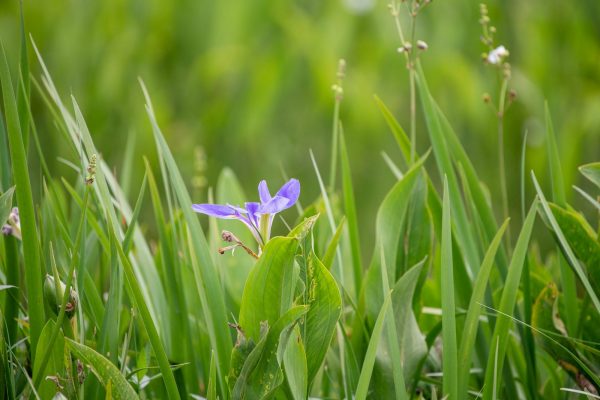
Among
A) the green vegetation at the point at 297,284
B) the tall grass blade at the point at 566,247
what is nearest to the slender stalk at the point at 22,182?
the green vegetation at the point at 297,284

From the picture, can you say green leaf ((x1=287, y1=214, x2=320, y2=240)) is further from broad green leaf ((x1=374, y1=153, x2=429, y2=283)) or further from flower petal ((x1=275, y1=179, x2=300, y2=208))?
broad green leaf ((x1=374, y1=153, x2=429, y2=283))

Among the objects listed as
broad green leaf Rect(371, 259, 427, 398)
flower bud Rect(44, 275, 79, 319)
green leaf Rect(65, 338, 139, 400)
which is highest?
flower bud Rect(44, 275, 79, 319)

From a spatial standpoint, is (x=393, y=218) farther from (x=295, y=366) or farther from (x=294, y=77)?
(x=294, y=77)

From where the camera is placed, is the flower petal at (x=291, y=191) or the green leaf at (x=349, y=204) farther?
the green leaf at (x=349, y=204)

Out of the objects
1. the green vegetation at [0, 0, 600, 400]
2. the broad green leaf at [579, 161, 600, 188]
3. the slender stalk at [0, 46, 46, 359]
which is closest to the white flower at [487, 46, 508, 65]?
the green vegetation at [0, 0, 600, 400]

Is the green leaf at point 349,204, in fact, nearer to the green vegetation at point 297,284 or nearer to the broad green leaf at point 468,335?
the green vegetation at point 297,284
